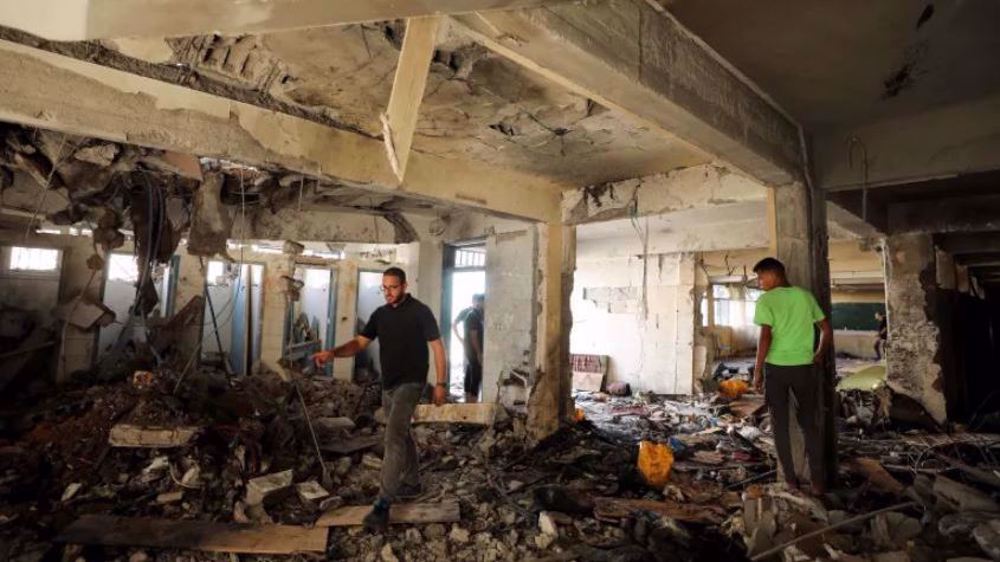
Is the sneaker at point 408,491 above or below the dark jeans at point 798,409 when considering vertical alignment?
below

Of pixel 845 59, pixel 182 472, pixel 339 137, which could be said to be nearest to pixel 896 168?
pixel 845 59

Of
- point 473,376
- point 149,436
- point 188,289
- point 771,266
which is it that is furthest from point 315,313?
point 771,266

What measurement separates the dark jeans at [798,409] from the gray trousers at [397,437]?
278 centimetres

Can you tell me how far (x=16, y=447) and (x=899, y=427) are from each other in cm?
981

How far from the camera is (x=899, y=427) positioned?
621 centimetres

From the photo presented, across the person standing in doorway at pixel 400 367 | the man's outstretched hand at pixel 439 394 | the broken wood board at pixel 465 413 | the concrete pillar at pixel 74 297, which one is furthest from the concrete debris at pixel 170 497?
the concrete pillar at pixel 74 297

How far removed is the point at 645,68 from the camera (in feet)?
7.52

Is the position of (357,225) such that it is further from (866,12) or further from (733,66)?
(866,12)

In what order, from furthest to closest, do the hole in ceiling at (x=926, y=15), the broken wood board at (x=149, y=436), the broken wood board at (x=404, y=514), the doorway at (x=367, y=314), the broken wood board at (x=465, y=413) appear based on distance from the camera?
the doorway at (x=367, y=314)
the broken wood board at (x=465, y=413)
the broken wood board at (x=149, y=436)
the broken wood board at (x=404, y=514)
the hole in ceiling at (x=926, y=15)

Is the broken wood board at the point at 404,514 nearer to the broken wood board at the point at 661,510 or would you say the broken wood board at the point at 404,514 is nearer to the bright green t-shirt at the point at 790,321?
the broken wood board at the point at 661,510

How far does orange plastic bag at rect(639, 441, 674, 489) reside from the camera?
4.25 meters

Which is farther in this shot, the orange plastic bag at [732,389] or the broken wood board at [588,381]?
the broken wood board at [588,381]

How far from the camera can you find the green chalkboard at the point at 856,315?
18.5 m

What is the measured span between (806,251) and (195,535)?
16.7 ft
